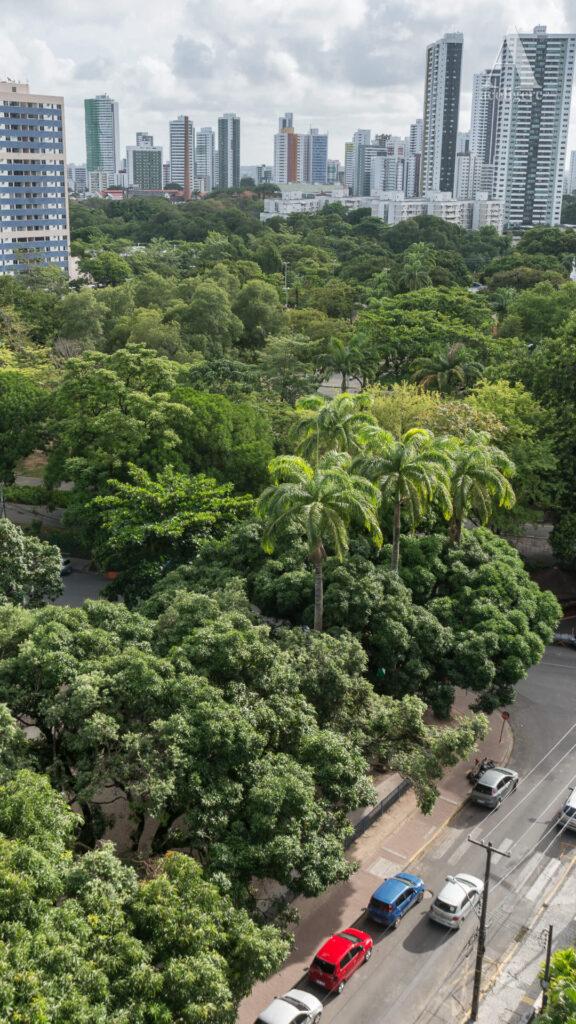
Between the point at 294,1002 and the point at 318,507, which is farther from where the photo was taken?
the point at 318,507

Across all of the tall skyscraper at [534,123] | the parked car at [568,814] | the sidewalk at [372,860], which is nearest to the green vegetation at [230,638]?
the sidewalk at [372,860]

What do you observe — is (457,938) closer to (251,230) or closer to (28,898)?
(28,898)

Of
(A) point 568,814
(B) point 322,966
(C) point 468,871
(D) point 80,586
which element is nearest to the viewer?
(B) point 322,966

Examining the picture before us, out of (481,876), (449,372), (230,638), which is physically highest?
(449,372)

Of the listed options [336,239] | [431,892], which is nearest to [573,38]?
[336,239]

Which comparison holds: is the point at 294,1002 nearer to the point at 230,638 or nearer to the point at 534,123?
the point at 230,638

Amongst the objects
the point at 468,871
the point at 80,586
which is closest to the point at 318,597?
the point at 468,871
